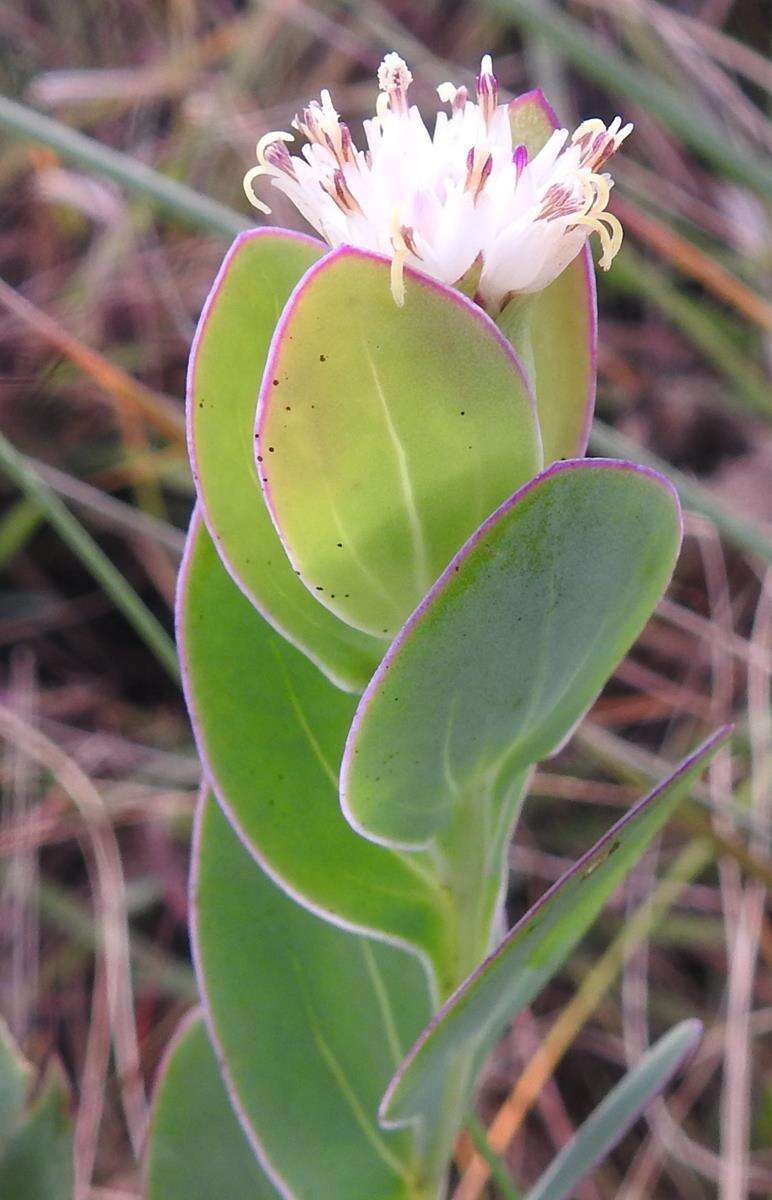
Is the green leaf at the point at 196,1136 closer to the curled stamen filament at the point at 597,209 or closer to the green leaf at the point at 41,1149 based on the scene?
the green leaf at the point at 41,1149

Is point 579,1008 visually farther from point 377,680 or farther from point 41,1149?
point 377,680

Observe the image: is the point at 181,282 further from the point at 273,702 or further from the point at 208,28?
the point at 273,702

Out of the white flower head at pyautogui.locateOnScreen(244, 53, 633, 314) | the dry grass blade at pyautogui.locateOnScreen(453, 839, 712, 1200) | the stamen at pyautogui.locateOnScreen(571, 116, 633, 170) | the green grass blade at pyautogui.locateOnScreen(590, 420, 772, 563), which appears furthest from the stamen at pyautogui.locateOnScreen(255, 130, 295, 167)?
the dry grass blade at pyautogui.locateOnScreen(453, 839, 712, 1200)

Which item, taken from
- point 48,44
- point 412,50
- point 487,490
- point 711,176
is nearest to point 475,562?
point 487,490

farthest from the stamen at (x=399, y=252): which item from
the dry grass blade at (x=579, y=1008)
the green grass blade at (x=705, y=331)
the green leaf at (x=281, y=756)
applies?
the green grass blade at (x=705, y=331)

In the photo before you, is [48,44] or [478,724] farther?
[48,44]

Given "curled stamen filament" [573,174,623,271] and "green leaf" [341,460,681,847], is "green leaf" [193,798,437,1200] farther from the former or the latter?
"curled stamen filament" [573,174,623,271]
